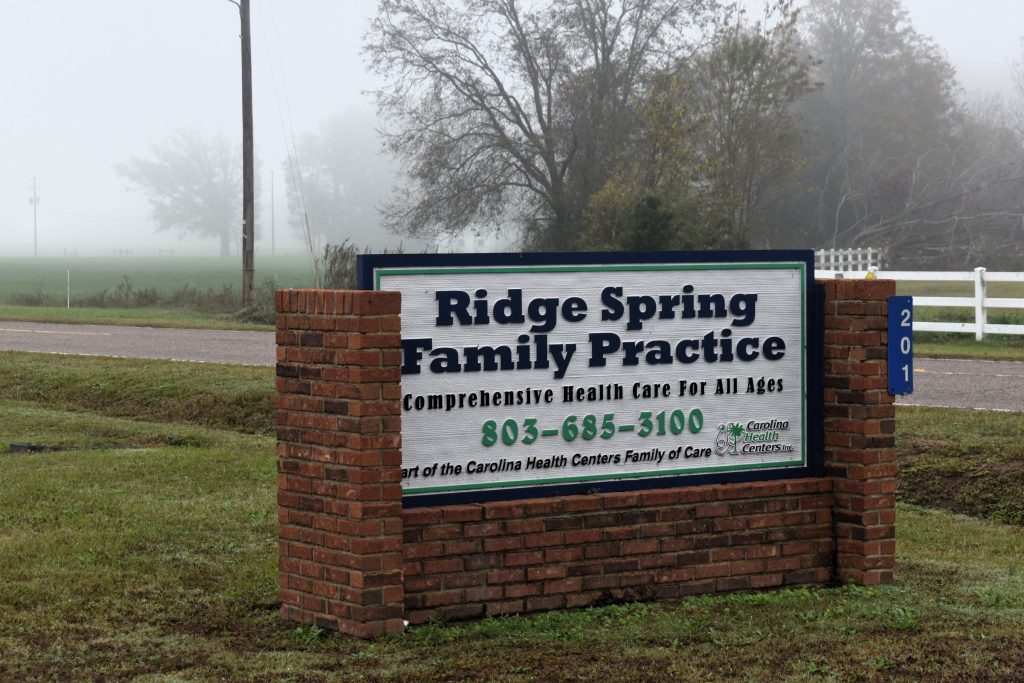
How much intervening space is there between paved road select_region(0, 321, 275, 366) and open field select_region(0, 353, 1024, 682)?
9.36 metres

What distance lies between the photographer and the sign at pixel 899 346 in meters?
6.62

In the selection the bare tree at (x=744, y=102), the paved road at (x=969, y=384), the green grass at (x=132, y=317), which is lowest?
the paved road at (x=969, y=384)

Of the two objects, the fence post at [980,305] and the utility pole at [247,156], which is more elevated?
the utility pole at [247,156]

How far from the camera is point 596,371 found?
6223 mm

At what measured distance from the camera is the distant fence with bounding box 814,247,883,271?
4443 centimetres

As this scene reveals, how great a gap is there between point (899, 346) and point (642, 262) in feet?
4.61

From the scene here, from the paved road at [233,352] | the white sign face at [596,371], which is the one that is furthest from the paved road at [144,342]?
the white sign face at [596,371]

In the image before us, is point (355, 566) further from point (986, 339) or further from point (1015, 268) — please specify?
point (1015, 268)

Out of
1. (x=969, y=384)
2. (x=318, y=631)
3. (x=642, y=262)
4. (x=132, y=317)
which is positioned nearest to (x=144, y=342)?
(x=132, y=317)

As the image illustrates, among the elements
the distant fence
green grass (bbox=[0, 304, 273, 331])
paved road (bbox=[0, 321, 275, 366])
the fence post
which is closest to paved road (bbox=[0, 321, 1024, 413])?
paved road (bbox=[0, 321, 275, 366])

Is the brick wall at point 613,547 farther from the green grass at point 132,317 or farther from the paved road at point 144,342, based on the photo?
the green grass at point 132,317

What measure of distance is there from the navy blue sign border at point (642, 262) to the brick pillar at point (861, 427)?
71 millimetres

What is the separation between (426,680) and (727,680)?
43.8 inches

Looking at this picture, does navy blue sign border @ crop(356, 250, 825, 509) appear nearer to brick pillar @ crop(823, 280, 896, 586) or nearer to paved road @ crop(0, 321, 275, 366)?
brick pillar @ crop(823, 280, 896, 586)
